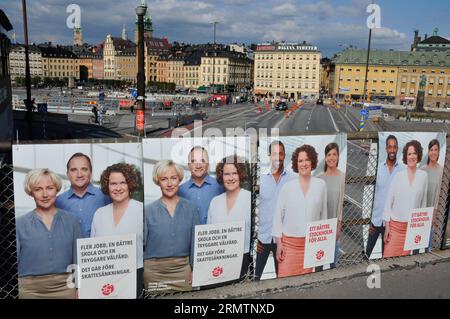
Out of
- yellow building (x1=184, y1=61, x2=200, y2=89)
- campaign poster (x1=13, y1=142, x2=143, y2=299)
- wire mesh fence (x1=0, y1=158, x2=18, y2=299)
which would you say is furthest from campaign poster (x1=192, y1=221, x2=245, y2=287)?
yellow building (x1=184, y1=61, x2=200, y2=89)

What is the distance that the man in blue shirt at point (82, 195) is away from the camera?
3424 mm

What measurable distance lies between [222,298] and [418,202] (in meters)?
2.69

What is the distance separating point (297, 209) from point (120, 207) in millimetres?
1805

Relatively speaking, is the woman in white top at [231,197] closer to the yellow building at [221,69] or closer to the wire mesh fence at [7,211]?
the wire mesh fence at [7,211]

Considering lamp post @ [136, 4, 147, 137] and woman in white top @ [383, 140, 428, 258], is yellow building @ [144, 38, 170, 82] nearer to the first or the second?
lamp post @ [136, 4, 147, 137]

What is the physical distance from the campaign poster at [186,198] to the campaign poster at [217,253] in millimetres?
15

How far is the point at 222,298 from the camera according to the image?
4086 mm

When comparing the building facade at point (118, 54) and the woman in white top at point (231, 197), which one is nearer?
the woman in white top at point (231, 197)

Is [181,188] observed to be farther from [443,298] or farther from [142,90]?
[142,90]

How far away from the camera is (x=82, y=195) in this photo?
3.50m

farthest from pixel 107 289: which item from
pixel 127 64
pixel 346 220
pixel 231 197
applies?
pixel 127 64

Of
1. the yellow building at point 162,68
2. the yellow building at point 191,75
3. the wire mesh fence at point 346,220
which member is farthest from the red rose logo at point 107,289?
the yellow building at point 162,68

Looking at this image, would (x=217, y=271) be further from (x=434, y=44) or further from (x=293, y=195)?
(x=434, y=44)

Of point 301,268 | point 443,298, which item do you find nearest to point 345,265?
point 301,268
